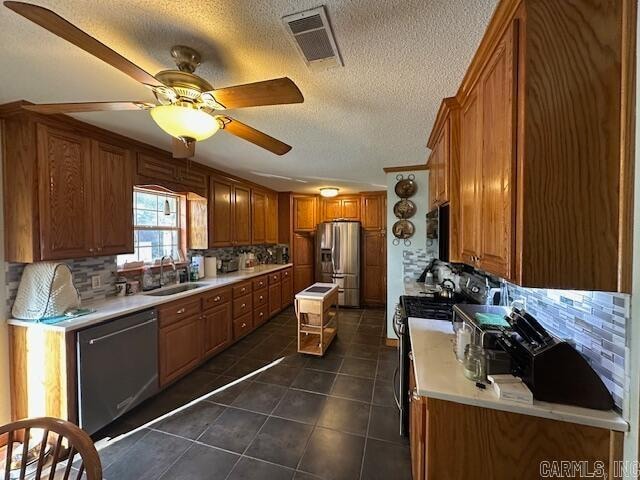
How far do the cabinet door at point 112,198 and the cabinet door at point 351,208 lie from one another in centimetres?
381

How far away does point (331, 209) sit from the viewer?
5633 millimetres

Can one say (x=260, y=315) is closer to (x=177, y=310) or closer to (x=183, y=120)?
(x=177, y=310)

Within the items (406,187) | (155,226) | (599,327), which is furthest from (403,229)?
(155,226)

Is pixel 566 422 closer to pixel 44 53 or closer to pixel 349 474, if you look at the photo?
pixel 349 474

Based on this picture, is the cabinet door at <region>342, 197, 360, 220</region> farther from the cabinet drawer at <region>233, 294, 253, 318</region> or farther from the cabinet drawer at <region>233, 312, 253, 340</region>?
the cabinet drawer at <region>233, 312, 253, 340</region>

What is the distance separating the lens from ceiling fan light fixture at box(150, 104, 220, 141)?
3.86 feet

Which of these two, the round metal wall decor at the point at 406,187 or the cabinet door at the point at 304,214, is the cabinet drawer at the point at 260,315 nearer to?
the cabinet door at the point at 304,214

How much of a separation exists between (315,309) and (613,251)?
2607 millimetres

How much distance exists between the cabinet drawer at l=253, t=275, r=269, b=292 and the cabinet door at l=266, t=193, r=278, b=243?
105cm

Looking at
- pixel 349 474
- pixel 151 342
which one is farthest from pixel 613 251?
pixel 151 342

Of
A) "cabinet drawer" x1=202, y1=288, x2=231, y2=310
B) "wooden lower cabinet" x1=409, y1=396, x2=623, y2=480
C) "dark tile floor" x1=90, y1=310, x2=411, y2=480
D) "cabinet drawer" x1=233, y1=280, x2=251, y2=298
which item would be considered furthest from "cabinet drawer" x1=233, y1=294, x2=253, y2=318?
"wooden lower cabinet" x1=409, y1=396, x2=623, y2=480

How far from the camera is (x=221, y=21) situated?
1.04 metres

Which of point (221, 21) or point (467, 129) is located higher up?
point (221, 21)

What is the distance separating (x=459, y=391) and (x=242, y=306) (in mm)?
3096
